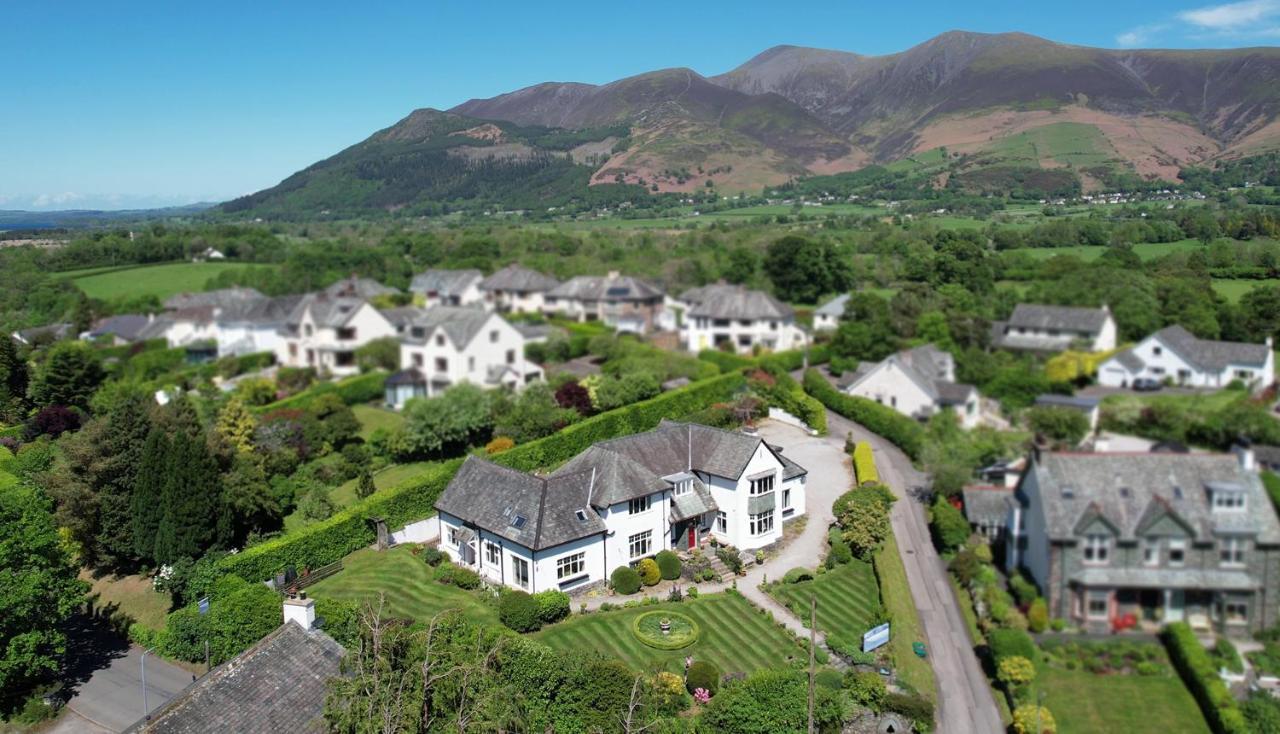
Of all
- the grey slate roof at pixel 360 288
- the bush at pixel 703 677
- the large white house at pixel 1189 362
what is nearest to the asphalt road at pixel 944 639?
the large white house at pixel 1189 362

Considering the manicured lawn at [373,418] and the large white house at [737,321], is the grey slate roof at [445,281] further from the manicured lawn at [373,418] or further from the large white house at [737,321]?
the manicured lawn at [373,418]

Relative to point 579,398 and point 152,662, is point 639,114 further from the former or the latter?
point 152,662

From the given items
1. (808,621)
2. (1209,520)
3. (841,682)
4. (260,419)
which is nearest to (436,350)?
(260,419)

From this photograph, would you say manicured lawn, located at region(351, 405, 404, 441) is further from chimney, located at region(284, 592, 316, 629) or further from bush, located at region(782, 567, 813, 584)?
chimney, located at region(284, 592, 316, 629)

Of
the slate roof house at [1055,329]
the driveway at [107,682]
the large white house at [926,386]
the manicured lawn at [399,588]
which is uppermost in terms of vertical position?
the slate roof house at [1055,329]

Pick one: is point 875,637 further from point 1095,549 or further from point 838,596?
point 1095,549

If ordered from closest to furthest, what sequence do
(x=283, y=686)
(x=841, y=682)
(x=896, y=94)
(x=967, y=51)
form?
(x=967, y=51)
(x=896, y=94)
(x=283, y=686)
(x=841, y=682)
